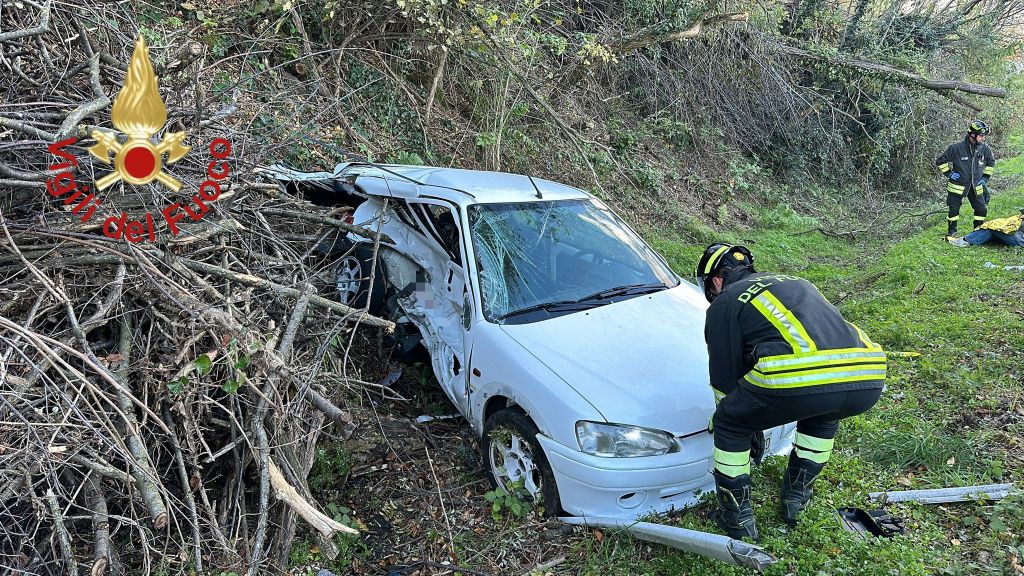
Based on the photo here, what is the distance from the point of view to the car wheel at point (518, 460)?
3250 mm

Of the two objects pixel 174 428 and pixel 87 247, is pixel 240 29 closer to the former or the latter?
pixel 87 247

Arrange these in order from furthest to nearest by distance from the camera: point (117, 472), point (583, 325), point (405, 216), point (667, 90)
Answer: point (667, 90)
point (405, 216)
point (583, 325)
point (117, 472)

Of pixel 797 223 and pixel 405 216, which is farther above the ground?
pixel 405 216

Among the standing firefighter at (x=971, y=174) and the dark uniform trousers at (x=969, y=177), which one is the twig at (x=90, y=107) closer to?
the standing firefighter at (x=971, y=174)

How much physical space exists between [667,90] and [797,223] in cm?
330

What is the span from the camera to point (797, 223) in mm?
10711

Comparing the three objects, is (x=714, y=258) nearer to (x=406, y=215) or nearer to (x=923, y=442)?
(x=923, y=442)

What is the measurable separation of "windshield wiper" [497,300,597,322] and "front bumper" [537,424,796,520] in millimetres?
790

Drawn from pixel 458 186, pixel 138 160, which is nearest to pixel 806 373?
pixel 458 186

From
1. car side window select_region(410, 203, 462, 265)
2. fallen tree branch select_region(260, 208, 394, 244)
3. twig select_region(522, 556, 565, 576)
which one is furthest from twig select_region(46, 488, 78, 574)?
fallen tree branch select_region(260, 208, 394, 244)

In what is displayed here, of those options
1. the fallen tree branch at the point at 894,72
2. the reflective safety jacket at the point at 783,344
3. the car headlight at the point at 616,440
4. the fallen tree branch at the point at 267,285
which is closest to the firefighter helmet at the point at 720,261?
the reflective safety jacket at the point at 783,344

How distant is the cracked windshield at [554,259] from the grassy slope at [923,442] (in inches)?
52.5

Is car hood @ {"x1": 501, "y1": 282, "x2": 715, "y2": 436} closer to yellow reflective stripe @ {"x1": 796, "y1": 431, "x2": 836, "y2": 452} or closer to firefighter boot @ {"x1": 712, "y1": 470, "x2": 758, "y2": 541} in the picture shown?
firefighter boot @ {"x1": 712, "y1": 470, "x2": 758, "y2": 541}

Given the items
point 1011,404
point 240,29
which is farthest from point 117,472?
point 240,29
